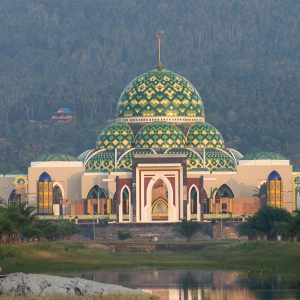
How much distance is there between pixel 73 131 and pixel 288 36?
64894mm

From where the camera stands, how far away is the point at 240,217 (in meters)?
74.9

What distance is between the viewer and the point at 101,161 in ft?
263

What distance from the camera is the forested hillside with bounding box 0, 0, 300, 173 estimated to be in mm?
140000

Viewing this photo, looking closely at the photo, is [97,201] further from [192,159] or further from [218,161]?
[218,161]

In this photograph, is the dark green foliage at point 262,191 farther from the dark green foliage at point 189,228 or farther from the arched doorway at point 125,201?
the dark green foliage at point 189,228

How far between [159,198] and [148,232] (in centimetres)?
565

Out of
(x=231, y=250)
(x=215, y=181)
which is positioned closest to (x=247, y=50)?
(x=215, y=181)

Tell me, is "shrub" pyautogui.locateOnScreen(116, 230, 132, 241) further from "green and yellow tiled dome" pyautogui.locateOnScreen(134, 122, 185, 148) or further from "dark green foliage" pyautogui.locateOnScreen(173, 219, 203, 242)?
"green and yellow tiled dome" pyautogui.locateOnScreen(134, 122, 185, 148)

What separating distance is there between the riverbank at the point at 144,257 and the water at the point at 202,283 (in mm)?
2036

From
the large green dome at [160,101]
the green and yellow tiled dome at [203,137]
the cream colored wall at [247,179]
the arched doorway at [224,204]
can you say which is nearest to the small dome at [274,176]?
the cream colored wall at [247,179]

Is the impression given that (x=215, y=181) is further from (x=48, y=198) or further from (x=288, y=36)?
(x=288, y=36)

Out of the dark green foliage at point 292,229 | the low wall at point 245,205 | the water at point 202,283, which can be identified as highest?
the low wall at point 245,205

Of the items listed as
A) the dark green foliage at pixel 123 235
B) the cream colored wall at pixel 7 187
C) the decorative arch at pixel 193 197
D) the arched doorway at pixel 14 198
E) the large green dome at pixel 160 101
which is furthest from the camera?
the large green dome at pixel 160 101

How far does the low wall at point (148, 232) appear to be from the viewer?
7206 cm
